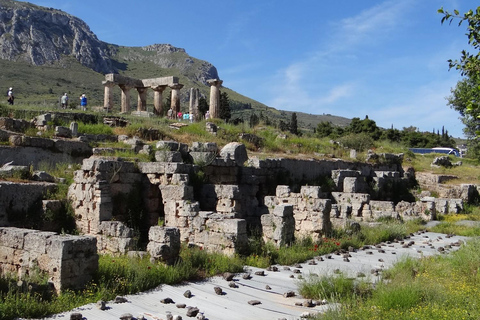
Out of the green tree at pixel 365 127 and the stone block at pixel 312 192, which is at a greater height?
the green tree at pixel 365 127

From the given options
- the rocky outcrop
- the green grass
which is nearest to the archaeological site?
the green grass

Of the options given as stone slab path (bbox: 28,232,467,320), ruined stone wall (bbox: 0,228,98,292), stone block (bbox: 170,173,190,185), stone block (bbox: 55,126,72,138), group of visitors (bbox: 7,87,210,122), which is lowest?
stone slab path (bbox: 28,232,467,320)

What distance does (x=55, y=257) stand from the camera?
273 inches

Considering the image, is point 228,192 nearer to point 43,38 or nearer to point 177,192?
point 177,192

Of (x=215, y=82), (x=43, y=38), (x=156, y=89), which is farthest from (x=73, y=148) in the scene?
(x=43, y=38)

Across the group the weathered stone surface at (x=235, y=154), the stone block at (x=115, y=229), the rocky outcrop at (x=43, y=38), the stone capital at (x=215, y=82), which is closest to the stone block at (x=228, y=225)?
the stone block at (x=115, y=229)

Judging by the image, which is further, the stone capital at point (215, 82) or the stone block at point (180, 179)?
the stone capital at point (215, 82)

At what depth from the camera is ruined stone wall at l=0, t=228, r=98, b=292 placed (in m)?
6.86

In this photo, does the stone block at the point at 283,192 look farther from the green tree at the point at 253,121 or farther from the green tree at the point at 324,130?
the green tree at the point at 324,130

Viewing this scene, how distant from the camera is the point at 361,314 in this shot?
5.64 metres

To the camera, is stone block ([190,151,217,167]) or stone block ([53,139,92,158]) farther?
stone block ([53,139,92,158])

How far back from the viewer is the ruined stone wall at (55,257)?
6.86 metres

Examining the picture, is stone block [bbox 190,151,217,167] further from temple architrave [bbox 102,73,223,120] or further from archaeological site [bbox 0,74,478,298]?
temple architrave [bbox 102,73,223,120]

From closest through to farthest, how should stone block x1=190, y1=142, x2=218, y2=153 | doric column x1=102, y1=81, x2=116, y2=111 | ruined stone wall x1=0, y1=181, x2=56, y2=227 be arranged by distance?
ruined stone wall x1=0, y1=181, x2=56, y2=227 < stone block x1=190, y1=142, x2=218, y2=153 < doric column x1=102, y1=81, x2=116, y2=111
